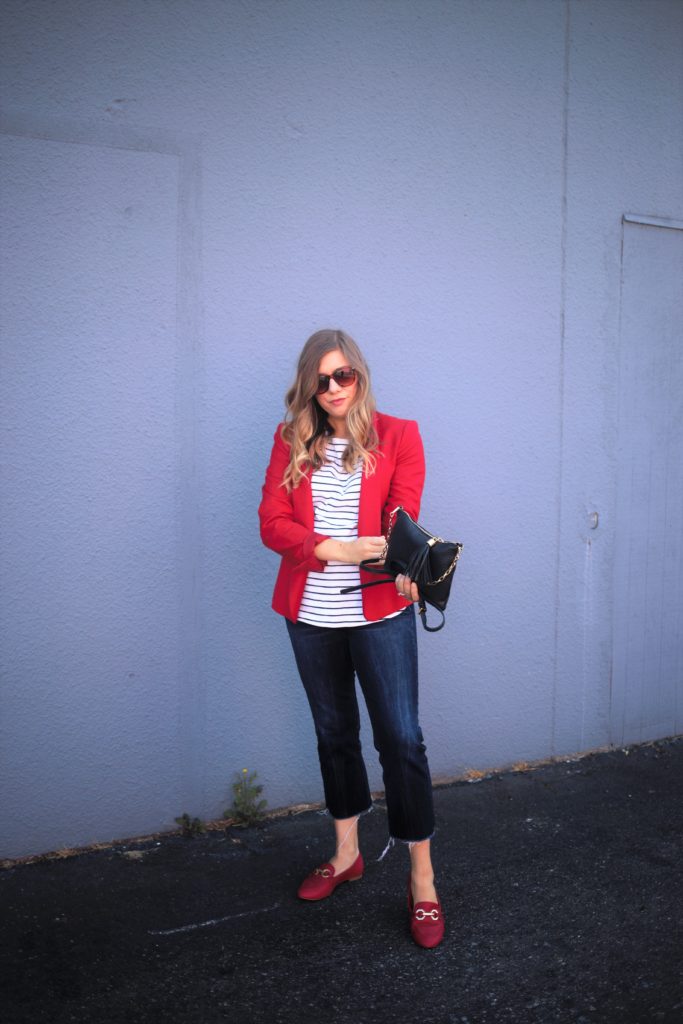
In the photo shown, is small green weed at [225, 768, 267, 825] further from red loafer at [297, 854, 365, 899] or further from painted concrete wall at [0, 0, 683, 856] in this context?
red loafer at [297, 854, 365, 899]

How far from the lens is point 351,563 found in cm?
295

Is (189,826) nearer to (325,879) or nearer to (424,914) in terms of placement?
(325,879)

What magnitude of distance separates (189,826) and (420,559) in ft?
5.92

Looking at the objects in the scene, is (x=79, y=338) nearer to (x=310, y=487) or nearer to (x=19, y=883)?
(x=310, y=487)

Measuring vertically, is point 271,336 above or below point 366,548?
above

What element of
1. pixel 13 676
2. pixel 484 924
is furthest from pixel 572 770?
pixel 13 676

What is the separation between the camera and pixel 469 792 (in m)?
4.33

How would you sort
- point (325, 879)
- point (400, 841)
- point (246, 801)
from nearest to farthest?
point (400, 841), point (325, 879), point (246, 801)

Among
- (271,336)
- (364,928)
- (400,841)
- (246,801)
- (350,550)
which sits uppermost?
(271,336)

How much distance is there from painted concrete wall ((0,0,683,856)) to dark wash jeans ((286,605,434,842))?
830mm

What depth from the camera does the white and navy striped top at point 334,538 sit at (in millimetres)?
3062

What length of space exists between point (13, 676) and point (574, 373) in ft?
9.84

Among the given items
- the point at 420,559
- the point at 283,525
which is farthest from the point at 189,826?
the point at 420,559

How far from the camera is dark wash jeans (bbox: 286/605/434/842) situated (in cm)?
303
